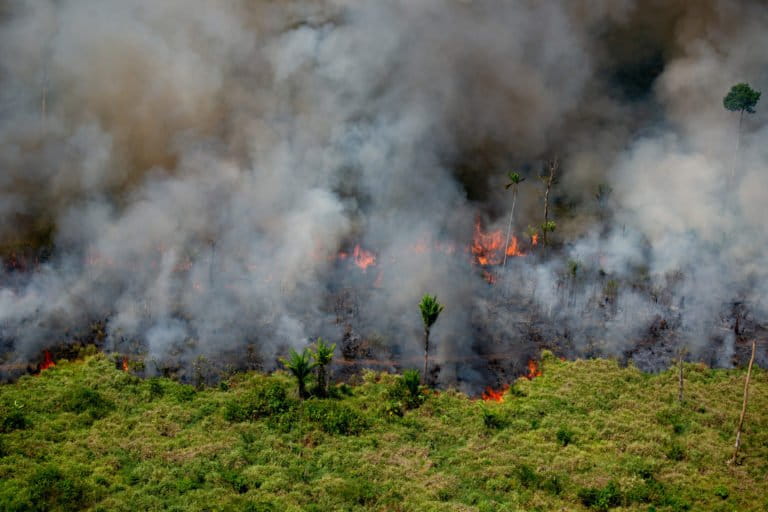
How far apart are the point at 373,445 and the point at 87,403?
13922 mm

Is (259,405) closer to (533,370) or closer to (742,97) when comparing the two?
(533,370)

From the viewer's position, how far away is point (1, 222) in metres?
39.4

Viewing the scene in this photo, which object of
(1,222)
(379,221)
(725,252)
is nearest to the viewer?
(1,222)

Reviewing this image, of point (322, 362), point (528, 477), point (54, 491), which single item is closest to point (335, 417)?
point (322, 362)

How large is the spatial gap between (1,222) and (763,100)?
75.8 metres

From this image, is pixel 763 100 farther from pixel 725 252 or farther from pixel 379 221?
pixel 379 221

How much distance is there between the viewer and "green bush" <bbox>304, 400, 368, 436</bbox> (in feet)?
80.0

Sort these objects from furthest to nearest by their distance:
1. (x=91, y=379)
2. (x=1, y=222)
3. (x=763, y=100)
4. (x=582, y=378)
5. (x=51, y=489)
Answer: (x=763, y=100) → (x=1, y=222) → (x=582, y=378) → (x=91, y=379) → (x=51, y=489)

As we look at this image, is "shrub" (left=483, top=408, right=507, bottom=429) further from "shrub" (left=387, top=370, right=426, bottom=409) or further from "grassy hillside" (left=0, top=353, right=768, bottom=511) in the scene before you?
"shrub" (left=387, top=370, right=426, bottom=409)

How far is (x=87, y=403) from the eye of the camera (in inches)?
992

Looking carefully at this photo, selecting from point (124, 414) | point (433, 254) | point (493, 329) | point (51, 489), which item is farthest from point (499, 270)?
point (51, 489)

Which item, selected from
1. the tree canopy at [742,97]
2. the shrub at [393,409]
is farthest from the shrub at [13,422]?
the tree canopy at [742,97]

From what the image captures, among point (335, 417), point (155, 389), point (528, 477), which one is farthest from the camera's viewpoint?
point (155, 389)

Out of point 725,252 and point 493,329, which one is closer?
point 493,329
